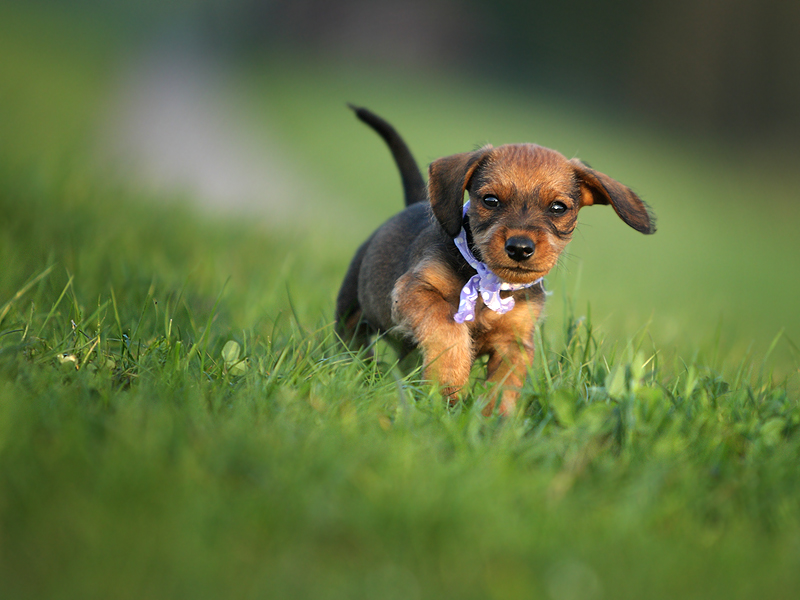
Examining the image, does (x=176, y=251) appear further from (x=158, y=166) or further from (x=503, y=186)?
(x=158, y=166)

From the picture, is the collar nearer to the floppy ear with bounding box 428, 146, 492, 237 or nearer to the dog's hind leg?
the floppy ear with bounding box 428, 146, 492, 237

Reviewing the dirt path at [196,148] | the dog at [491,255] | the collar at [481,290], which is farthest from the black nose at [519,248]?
the dirt path at [196,148]

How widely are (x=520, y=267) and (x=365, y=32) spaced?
30732 millimetres

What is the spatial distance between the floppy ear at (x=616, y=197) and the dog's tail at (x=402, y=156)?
0.93 metres

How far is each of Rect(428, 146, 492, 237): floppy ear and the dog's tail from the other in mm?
663

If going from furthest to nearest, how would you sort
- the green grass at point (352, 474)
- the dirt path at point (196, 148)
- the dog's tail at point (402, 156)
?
the dirt path at point (196, 148) < the dog's tail at point (402, 156) < the green grass at point (352, 474)

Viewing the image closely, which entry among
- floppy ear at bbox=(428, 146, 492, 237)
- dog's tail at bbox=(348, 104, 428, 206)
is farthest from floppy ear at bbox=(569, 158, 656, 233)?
Result: dog's tail at bbox=(348, 104, 428, 206)

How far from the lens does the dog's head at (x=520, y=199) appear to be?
2.91m

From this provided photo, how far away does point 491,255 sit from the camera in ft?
9.46

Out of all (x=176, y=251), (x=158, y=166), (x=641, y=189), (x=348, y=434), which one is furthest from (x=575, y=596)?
(x=641, y=189)

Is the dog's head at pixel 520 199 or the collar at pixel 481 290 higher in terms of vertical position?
the dog's head at pixel 520 199

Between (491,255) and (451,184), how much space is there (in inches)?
16.6

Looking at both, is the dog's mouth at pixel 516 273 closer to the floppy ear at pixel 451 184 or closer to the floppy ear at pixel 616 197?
the floppy ear at pixel 451 184

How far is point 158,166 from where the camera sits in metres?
9.49
